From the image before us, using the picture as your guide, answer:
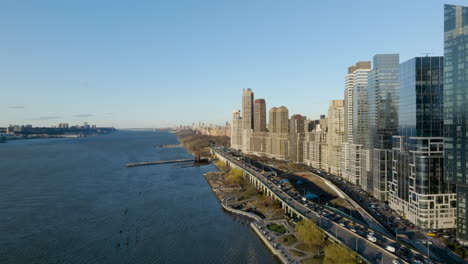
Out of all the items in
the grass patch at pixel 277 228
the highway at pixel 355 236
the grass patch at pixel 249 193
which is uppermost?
the highway at pixel 355 236

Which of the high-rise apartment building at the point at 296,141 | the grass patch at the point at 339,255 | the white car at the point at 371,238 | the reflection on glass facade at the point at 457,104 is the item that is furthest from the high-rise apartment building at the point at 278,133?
the grass patch at the point at 339,255

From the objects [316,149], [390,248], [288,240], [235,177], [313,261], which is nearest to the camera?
[390,248]

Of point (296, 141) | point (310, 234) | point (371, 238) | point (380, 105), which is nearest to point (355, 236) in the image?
point (371, 238)

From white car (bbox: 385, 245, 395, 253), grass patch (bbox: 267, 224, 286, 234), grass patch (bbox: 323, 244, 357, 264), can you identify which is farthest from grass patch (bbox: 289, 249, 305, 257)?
white car (bbox: 385, 245, 395, 253)

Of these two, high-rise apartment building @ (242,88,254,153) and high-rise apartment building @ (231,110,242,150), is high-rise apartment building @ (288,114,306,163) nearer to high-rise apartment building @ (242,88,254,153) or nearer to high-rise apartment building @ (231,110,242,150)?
high-rise apartment building @ (242,88,254,153)

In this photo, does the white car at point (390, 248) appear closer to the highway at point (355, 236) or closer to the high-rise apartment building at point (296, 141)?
the highway at point (355, 236)

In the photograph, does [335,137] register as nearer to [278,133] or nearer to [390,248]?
[278,133]
